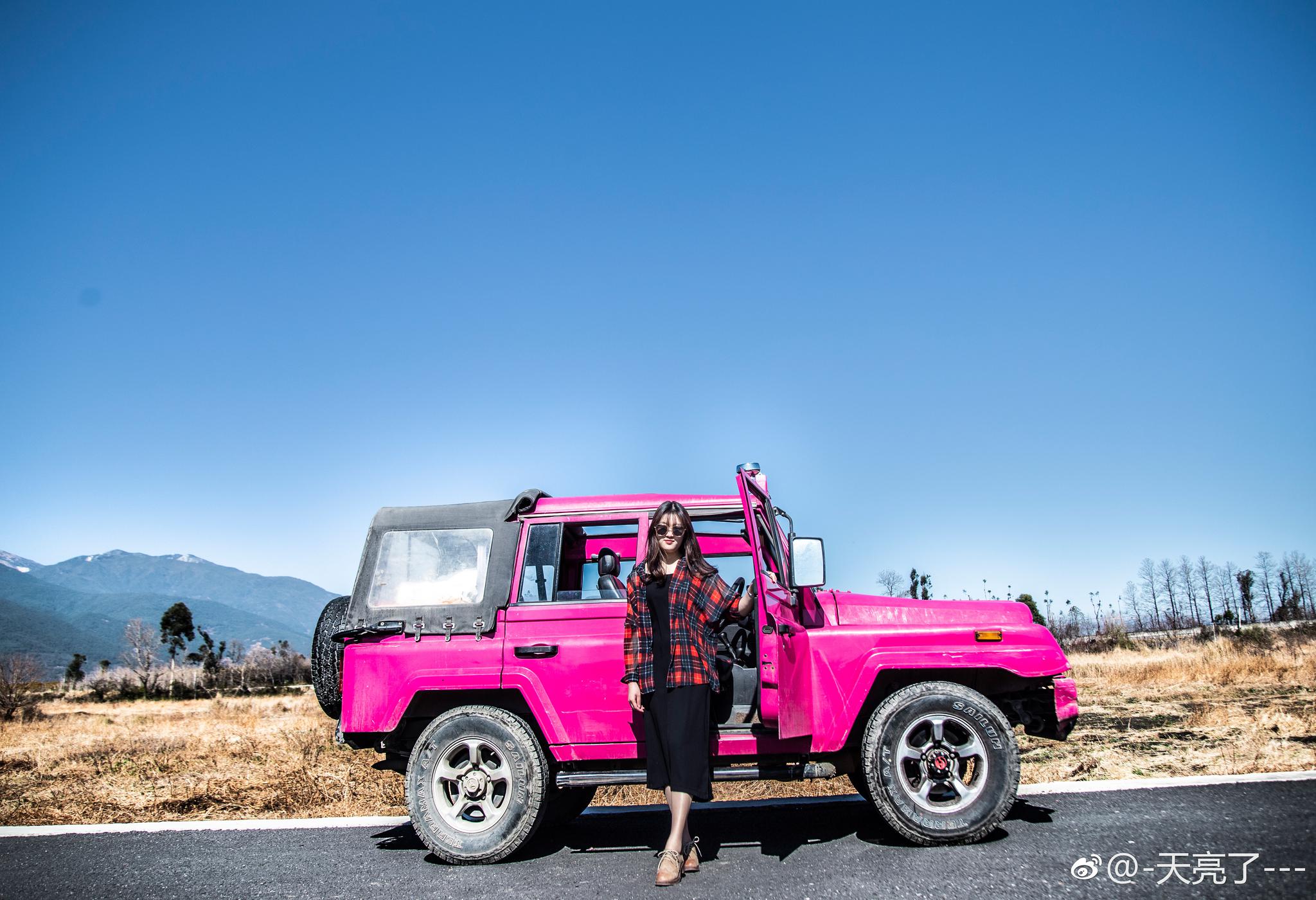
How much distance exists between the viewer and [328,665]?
5867 mm

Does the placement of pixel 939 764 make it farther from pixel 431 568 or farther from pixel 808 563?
pixel 431 568

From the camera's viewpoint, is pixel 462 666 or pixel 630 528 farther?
pixel 630 528

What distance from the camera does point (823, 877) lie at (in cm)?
453

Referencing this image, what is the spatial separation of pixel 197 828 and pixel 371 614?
8.31 ft

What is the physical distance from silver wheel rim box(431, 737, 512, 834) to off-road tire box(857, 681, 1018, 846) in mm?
2325

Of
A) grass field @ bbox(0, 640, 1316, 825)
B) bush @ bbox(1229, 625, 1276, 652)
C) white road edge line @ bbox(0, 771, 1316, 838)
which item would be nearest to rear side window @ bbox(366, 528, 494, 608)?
white road edge line @ bbox(0, 771, 1316, 838)

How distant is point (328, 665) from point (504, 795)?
1530 millimetres

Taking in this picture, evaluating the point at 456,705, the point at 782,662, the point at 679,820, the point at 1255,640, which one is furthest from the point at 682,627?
the point at 1255,640

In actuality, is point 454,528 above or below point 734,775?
above

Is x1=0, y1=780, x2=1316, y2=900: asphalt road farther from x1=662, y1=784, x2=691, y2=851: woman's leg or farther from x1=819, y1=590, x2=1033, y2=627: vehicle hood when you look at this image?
x1=819, y1=590, x2=1033, y2=627: vehicle hood

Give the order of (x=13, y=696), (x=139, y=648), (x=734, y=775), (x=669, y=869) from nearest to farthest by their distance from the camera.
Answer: (x=669, y=869), (x=734, y=775), (x=13, y=696), (x=139, y=648)

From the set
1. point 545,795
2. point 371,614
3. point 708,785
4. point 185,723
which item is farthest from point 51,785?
point 185,723

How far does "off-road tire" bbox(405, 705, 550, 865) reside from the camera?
17.4 feet

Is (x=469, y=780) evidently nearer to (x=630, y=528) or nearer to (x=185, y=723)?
(x=630, y=528)
